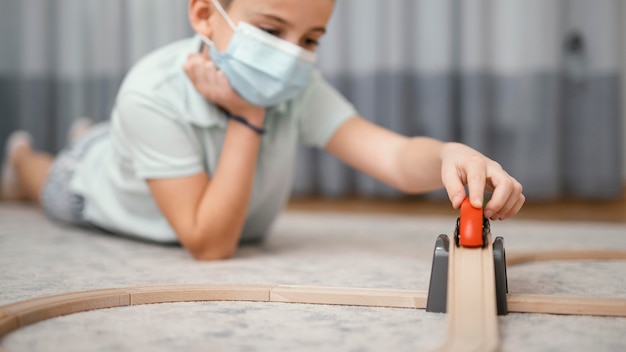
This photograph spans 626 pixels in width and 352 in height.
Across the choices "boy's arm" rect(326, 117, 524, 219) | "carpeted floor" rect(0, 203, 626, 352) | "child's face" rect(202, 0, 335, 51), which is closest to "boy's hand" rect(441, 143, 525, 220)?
"boy's arm" rect(326, 117, 524, 219)

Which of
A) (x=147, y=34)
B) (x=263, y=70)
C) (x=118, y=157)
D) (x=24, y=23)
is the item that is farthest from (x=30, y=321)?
(x=24, y=23)

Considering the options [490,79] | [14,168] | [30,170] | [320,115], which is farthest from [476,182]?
[14,168]

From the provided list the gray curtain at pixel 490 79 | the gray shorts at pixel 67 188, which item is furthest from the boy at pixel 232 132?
the gray curtain at pixel 490 79

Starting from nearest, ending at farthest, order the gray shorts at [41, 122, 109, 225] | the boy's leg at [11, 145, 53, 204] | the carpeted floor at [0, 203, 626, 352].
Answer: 1. the carpeted floor at [0, 203, 626, 352]
2. the gray shorts at [41, 122, 109, 225]
3. the boy's leg at [11, 145, 53, 204]

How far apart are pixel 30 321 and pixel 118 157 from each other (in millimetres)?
619

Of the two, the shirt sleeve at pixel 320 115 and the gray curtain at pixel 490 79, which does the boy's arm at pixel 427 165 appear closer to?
the shirt sleeve at pixel 320 115

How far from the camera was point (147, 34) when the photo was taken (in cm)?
209

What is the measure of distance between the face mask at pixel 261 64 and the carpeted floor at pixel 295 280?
0.25 metres

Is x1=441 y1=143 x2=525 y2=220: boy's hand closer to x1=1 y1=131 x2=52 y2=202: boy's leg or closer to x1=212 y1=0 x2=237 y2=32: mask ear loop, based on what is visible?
x1=212 y1=0 x2=237 y2=32: mask ear loop

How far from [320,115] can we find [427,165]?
274mm

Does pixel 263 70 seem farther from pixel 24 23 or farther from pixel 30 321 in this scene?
pixel 24 23

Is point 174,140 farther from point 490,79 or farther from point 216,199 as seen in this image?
point 490,79

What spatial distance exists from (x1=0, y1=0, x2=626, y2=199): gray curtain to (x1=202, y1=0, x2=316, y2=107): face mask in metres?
0.87

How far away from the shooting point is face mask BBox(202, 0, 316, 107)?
990 mm
